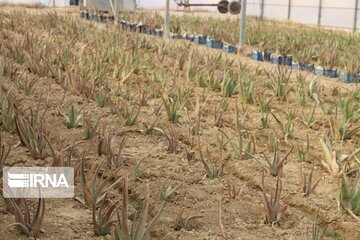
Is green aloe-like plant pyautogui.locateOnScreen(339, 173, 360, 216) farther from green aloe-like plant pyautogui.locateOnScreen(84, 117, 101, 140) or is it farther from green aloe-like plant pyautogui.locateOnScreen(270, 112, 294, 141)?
green aloe-like plant pyautogui.locateOnScreen(84, 117, 101, 140)

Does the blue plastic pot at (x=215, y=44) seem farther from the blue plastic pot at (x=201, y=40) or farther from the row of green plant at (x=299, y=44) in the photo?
the blue plastic pot at (x=201, y=40)

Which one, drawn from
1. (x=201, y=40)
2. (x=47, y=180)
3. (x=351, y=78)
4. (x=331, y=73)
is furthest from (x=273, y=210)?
(x=201, y=40)

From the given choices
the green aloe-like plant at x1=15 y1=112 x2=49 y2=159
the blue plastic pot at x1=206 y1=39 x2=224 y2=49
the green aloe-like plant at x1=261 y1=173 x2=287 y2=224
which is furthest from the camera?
the blue plastic pot at x1=206 y1=39 x2=224 y2=49

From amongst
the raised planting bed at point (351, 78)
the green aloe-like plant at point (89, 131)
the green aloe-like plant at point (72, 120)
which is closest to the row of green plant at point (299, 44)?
the raised planting bed at point (351, 78)

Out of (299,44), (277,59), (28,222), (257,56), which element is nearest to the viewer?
(28,222)

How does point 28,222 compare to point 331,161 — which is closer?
point 28,222

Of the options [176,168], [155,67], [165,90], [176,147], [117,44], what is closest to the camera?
[176,168]

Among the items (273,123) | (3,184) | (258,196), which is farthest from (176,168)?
(273,123)

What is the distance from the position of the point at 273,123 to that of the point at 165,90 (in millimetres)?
895

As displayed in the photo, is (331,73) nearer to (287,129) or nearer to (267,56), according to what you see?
(267,56)

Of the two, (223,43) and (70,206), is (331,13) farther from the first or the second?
(70,206)

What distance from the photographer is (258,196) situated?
2.73 m

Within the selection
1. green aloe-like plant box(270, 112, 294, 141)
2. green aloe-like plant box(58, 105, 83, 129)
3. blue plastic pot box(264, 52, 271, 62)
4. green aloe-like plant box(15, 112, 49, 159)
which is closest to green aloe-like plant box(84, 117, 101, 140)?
green aloe-like plant box(58, 105, 83, 129)

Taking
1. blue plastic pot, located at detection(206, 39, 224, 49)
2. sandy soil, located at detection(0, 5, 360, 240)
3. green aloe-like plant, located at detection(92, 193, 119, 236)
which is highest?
blue plastic pot, located at detection(206, 39, 224, 49)
